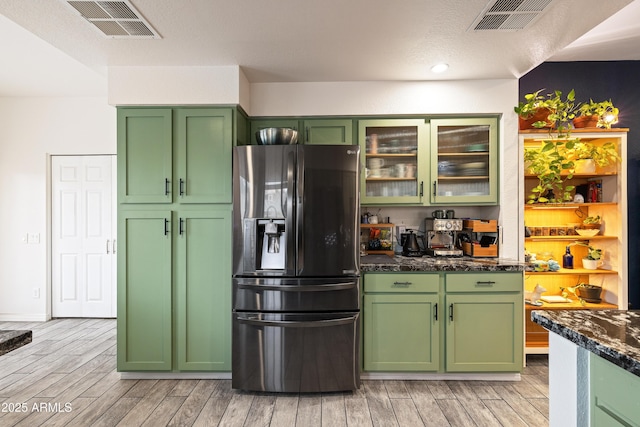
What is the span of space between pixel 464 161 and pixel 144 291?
2.91 meters

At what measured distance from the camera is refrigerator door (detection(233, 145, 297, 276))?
2680 millimetres

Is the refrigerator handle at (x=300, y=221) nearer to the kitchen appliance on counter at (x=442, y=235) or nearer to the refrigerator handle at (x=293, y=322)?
the refrigerator handle at (x=293, y=322)

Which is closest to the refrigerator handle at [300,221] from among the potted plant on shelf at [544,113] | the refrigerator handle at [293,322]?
the refrigerator handle at [293,322]

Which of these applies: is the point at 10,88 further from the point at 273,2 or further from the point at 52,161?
the point at 273,2

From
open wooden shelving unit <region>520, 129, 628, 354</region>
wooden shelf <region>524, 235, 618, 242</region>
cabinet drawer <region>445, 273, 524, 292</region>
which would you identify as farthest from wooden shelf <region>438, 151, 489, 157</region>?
cabinet drawer <region>445, 273, 524, 292</region>

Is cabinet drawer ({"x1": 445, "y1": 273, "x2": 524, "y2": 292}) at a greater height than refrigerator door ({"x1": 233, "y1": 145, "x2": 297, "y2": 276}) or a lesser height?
lesser

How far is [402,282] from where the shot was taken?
113 inches

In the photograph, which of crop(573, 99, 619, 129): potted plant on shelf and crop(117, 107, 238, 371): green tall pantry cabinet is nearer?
crop(117, 107, 238, 371): green tall pantry cabinet

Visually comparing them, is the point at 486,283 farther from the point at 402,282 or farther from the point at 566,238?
the point at 566,238

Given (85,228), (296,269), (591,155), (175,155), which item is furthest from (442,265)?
(85,228)

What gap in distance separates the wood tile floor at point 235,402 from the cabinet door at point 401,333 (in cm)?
17

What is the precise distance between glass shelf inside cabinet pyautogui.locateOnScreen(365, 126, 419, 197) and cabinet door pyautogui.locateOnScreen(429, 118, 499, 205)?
0.58 ft

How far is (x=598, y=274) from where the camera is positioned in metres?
3.54

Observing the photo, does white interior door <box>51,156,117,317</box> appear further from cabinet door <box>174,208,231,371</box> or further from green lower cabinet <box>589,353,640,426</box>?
green lower cabinet <box>589,353,640,426</box>
